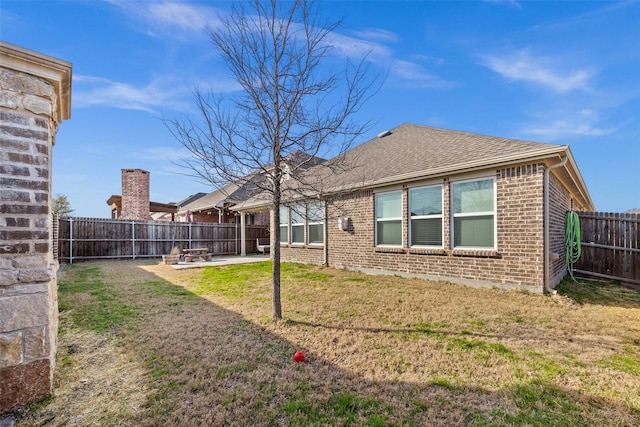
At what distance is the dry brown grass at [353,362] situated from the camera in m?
2.33

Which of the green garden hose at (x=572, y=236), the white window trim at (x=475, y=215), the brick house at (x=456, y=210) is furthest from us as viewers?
the green garden hose at (x=572, y=236)

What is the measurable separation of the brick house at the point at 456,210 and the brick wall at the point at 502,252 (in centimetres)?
2

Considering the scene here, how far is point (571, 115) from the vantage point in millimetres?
14727

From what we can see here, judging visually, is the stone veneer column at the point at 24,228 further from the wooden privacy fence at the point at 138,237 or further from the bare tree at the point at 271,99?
the wooden privacy fence at the point at 138,237

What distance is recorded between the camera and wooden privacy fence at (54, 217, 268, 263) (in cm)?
1383

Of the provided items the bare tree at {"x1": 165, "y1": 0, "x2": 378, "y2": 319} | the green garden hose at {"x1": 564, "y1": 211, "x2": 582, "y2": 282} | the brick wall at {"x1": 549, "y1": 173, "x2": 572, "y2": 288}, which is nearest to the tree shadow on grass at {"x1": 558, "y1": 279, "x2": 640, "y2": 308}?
the brick wall at {"x1": 549, "y1": 173, "x2": 572, "y2": 288}

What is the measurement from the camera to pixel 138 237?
51.9ft

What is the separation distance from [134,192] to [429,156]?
18.1 metres

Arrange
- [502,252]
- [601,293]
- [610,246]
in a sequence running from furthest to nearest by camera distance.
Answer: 1. [610,246]
2. [601,293]
3. [502,252]

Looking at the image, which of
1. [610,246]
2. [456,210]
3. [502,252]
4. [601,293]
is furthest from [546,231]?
[610,246]

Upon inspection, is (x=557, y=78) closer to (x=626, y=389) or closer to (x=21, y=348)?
(x=626, y=389)

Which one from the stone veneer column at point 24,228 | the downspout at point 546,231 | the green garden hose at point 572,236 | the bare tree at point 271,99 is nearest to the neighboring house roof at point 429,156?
the downspout at point 546,231

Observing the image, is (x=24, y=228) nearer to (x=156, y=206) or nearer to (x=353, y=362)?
(x=353, y=362)

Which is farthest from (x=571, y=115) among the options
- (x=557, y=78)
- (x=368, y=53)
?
(x=368, y=53)
